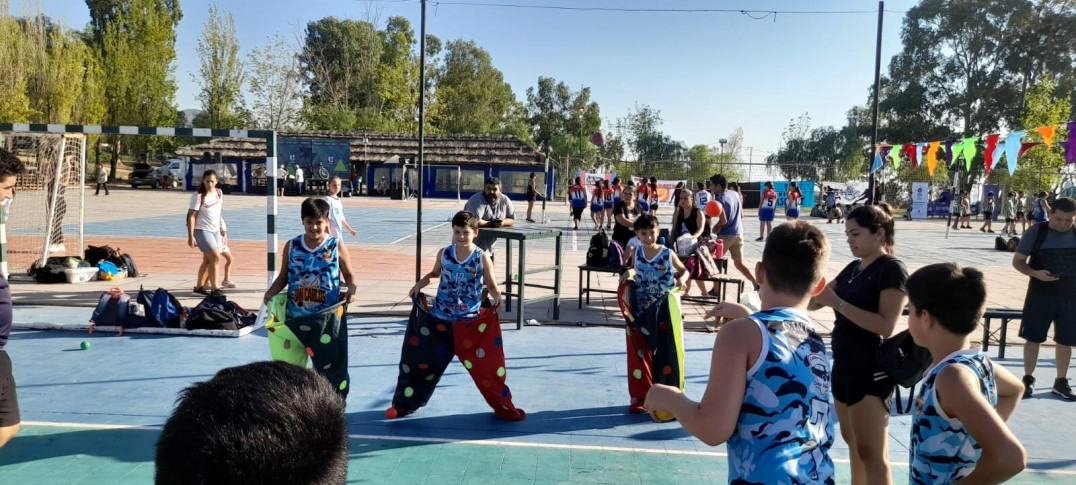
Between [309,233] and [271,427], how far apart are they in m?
4.34

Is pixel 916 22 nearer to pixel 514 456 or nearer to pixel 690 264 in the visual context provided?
pixel 690 264

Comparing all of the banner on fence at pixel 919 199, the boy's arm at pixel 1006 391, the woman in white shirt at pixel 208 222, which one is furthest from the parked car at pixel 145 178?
the boy's arm at pixel 1006 391

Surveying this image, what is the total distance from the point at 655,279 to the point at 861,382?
234cm

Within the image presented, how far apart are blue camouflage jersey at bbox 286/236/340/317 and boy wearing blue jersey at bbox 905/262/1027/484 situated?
3.77 metres

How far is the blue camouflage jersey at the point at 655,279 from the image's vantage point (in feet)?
18.7

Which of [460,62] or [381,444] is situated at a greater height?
[460,62]

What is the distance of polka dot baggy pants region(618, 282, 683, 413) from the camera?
17.7 feet

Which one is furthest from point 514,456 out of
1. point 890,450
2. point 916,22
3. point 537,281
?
point 916,22

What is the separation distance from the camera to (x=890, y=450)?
198 inches

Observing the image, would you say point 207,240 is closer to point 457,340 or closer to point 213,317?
point 213,317

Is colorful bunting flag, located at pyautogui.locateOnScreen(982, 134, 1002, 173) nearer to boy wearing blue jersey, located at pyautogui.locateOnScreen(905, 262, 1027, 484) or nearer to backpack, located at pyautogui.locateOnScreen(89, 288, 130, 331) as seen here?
boy wearing blue jersey, located at pyautogui.locateOnScreen(905, 262, 1027, 484)

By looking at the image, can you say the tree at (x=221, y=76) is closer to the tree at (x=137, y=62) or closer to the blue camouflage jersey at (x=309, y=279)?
the tree at (x=137, y=62)

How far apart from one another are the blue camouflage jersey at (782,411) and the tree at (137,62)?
52639mm

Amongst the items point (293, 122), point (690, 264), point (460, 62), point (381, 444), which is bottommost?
point (381, 444)
